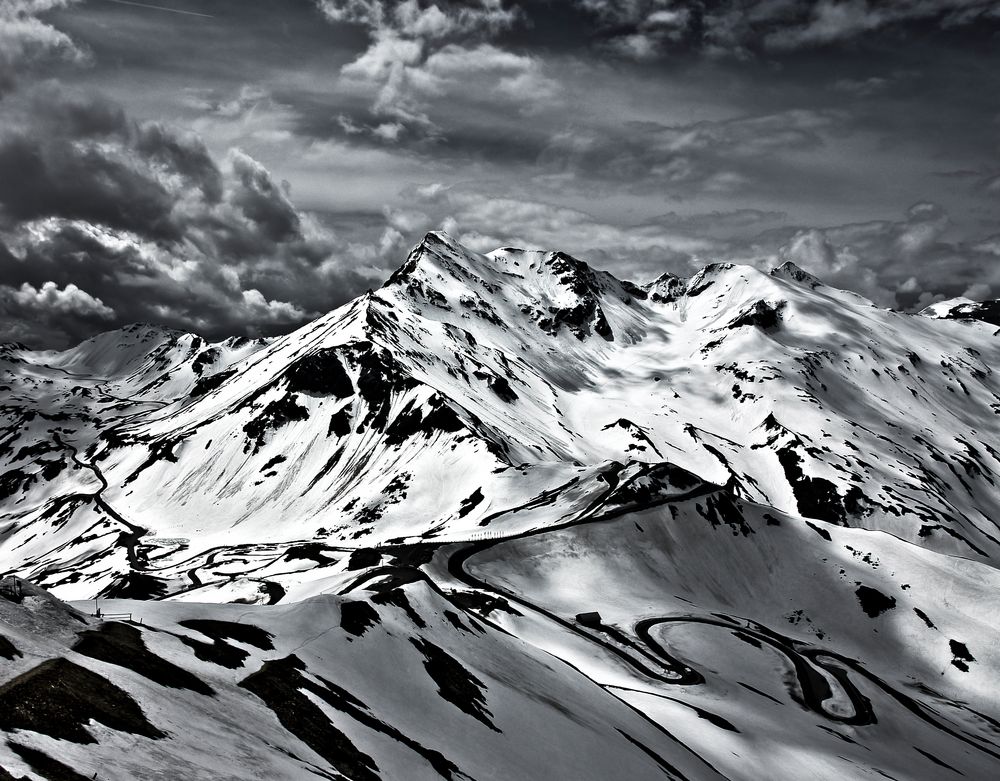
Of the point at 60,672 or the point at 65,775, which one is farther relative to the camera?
the point at 60,672

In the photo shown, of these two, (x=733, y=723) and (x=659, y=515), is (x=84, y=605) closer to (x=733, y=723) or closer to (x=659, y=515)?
(x=733, y=723)

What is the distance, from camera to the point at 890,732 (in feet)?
383

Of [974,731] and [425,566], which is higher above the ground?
[425,566]

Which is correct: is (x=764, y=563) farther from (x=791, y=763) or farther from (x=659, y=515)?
(x=791, y=763)

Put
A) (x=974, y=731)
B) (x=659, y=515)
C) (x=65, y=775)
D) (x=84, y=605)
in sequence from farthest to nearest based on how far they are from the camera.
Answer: (x=659, y=515) < (x=974, y=731) < (x=84, y=605) < (x=65, y=775)

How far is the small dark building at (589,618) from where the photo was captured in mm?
129125

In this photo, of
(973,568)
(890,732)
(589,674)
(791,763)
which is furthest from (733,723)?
(973,568)

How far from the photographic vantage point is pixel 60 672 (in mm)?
37188

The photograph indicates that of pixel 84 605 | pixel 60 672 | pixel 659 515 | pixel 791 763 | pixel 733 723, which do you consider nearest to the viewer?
pixel 60 672

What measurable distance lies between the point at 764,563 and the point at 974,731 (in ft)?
182

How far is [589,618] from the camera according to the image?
13125 cm

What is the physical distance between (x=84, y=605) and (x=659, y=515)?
430 feet

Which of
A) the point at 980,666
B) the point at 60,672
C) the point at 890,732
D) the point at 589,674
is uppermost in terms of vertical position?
the point at 60,672

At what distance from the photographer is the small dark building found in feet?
424
